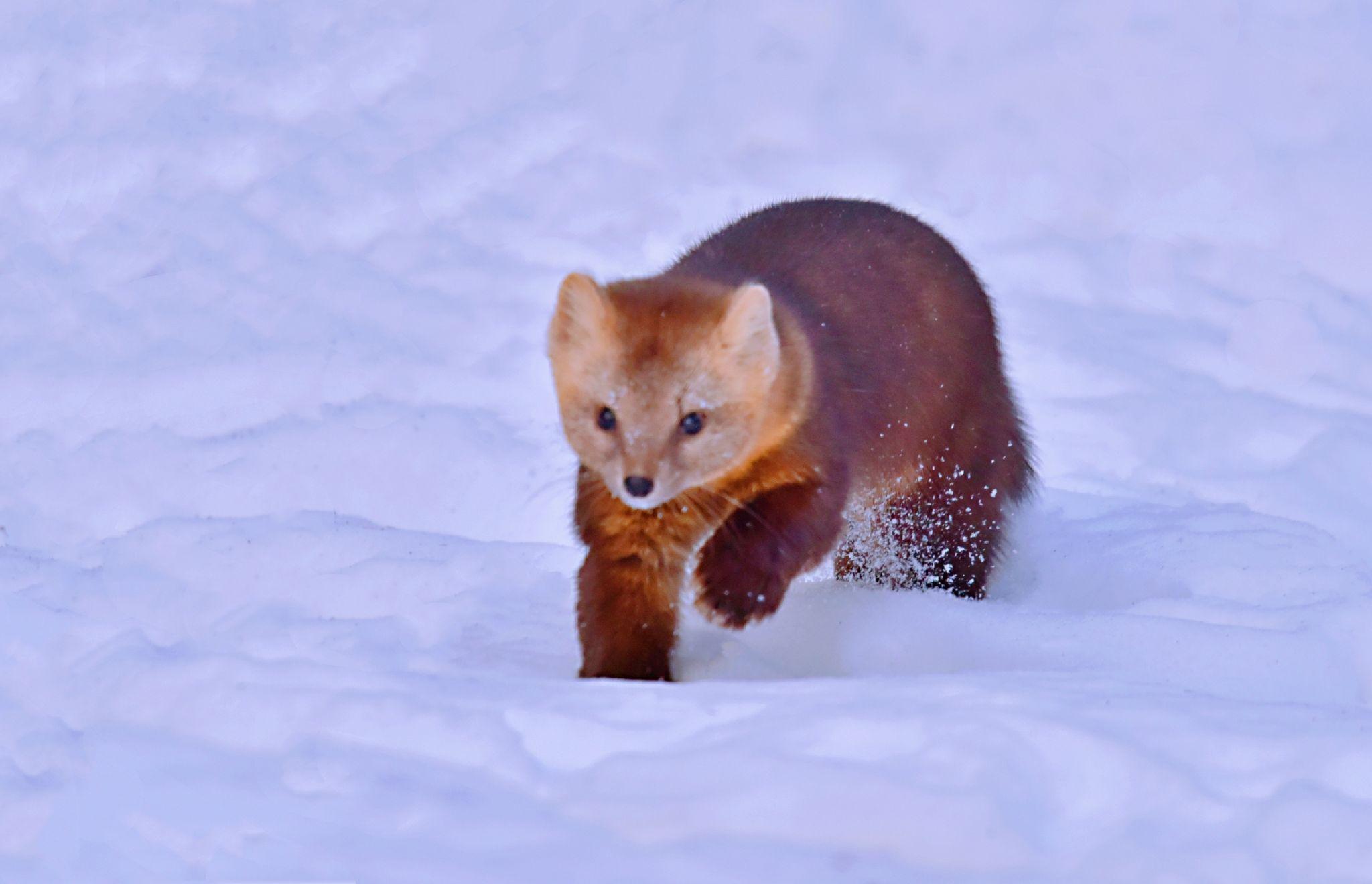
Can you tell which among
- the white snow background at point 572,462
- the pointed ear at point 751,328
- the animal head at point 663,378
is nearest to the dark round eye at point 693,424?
the animal head at point 663,378

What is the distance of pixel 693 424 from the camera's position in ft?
12.8

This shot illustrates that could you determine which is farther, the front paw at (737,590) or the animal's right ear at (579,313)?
the front paw at (737,590)

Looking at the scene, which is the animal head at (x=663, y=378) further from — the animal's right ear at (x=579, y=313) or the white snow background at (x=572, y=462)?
the white snow background at (x=572, y=462)

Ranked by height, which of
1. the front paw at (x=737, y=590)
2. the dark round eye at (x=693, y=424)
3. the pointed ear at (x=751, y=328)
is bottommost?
the front paw at (x=737, y=590)

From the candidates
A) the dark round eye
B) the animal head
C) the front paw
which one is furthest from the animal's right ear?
the front paw

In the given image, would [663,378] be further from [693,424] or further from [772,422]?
[772,422]

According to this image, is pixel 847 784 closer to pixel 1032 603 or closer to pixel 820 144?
pixel 1032 603

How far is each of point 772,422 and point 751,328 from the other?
11.3 inches

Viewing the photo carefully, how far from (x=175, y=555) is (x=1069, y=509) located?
118 inches

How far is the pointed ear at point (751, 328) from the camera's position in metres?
3.91

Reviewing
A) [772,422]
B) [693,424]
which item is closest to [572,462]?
[772,422]

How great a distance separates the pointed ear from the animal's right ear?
0.96ft

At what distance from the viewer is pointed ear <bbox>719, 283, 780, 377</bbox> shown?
3.91m

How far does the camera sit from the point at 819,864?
110 inches
